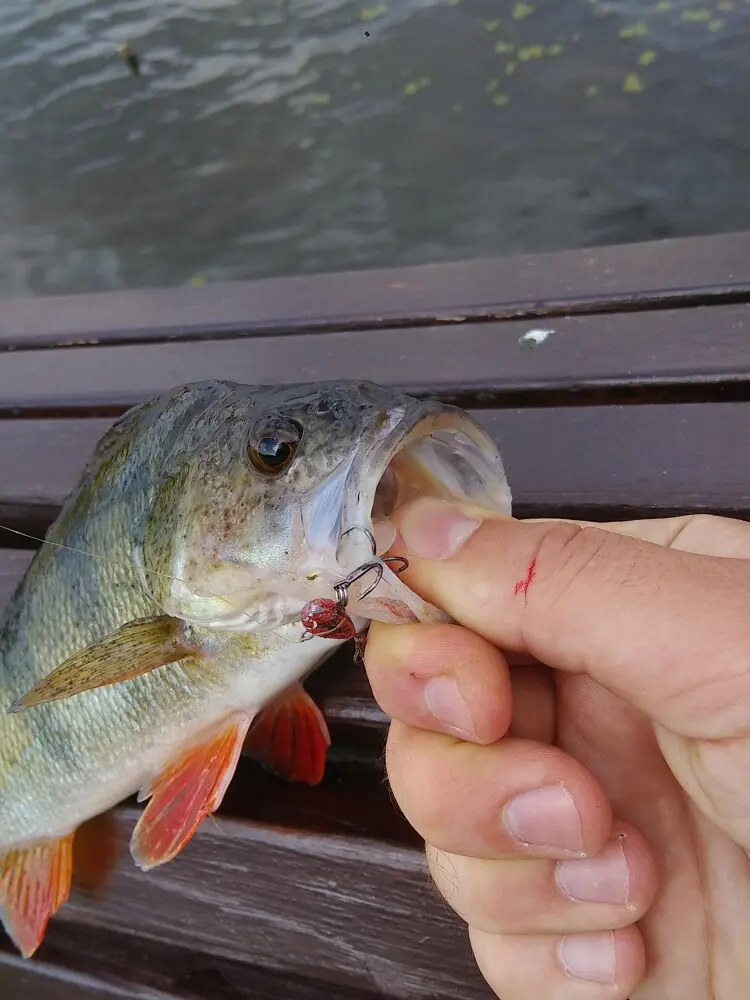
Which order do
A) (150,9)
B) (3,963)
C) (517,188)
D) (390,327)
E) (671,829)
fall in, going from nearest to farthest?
1. (671,829)
2. (3,963)
3. (390,327)
4. (517,188)
5. (150,9)

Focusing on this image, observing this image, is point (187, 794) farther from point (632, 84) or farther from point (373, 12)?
point (373, 12)

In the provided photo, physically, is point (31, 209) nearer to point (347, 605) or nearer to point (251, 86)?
point (251, 86)

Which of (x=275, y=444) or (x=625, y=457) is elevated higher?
(x=275, y=444)

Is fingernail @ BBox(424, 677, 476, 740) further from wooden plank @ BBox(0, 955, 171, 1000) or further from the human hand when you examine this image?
wooden plank @ BBox(0, 955, 171, 1000)

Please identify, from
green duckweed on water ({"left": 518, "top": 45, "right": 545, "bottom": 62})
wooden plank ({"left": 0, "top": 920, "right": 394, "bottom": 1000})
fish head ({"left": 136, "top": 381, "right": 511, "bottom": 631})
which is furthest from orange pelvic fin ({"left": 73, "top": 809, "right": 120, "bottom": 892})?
green duckweed on water ({"left": 518, "top": 45, "right": 545, "bottom": 62})

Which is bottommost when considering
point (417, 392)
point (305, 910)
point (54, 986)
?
point (54, 986)

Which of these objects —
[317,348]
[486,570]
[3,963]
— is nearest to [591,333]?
[317,348]

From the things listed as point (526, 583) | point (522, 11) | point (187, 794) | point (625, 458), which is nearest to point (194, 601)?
point (187, 794)
